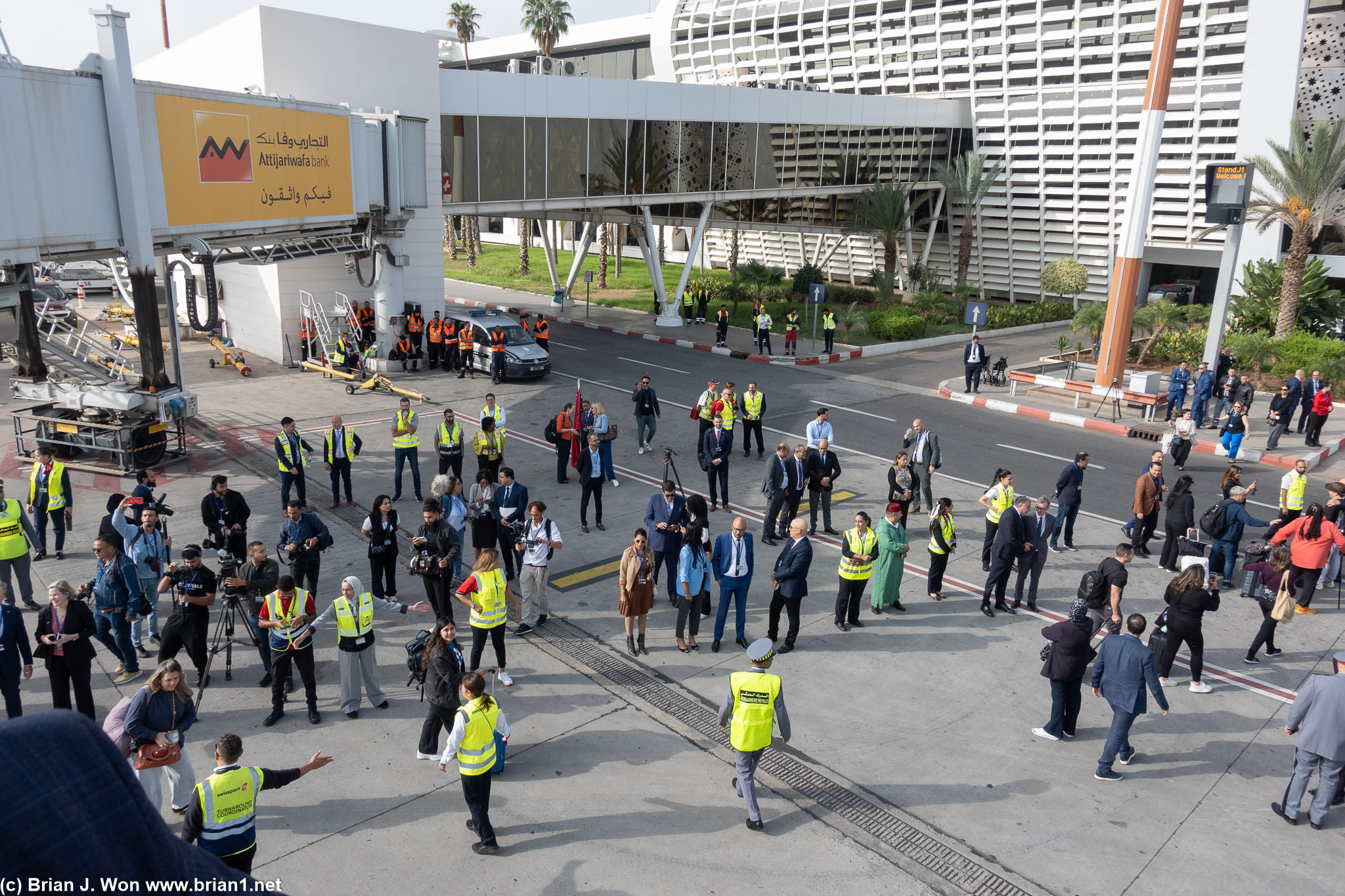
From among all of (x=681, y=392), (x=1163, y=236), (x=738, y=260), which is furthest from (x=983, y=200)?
(x=681, y=392)

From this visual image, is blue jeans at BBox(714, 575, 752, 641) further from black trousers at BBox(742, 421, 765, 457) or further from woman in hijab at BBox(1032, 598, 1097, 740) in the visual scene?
black trousers at BBox(742, 421, 765, 457)

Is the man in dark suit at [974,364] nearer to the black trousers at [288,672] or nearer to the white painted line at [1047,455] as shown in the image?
the white painted line at [1047,455]

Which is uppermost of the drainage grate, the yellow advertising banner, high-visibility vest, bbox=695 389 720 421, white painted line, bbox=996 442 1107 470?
the yellow advertising banner

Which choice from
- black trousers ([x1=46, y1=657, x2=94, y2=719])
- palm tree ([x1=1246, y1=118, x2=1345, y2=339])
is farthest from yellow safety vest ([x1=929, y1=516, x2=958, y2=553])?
palm tree ([x1=1246, y1=118, x2=1345, y2=339])

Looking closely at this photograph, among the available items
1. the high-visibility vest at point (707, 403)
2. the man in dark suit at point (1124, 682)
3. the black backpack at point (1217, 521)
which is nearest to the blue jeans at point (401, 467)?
the high-visibility vest at point (707, 403)

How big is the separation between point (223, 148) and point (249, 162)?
970 mm

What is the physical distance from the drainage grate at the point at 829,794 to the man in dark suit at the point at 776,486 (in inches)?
161

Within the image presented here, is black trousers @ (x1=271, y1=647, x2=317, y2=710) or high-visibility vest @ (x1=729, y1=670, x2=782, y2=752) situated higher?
high-visibility vest @ (x1=729, y1=670, x2=782, y2=752)

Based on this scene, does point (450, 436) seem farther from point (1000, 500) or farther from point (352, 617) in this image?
point (1000, 500)

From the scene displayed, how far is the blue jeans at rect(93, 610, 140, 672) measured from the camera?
29.5 ft

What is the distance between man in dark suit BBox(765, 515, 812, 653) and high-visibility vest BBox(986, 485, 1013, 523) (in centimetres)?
349

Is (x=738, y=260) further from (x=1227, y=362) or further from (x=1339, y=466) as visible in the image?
(x=1339, y=466)

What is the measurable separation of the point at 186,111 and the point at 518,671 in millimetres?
12400

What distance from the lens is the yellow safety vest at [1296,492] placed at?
1285 cm
